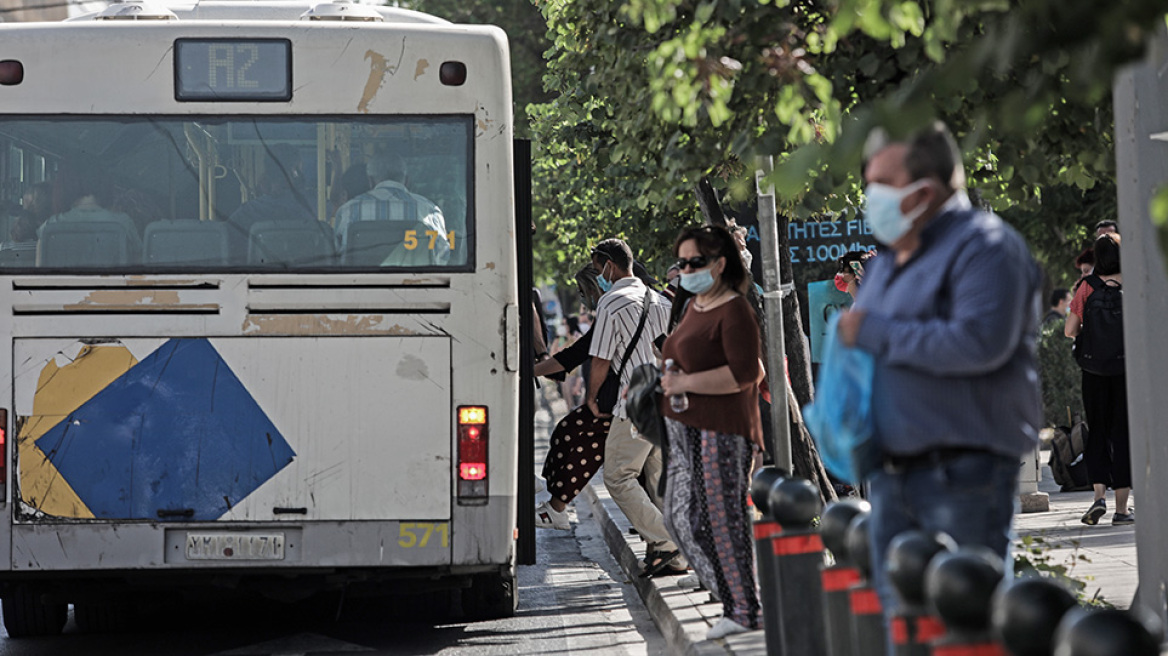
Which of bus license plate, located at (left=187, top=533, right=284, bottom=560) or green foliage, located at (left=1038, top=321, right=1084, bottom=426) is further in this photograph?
green foliage, located at (left=1038, top=321, right=1084, bottom=426)

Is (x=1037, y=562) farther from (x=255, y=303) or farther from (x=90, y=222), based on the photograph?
(x=90, y=222)

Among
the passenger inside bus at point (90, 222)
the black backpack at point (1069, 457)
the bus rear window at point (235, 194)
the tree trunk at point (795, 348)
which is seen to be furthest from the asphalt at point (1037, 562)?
the passenger inside bus at point (90, 222)

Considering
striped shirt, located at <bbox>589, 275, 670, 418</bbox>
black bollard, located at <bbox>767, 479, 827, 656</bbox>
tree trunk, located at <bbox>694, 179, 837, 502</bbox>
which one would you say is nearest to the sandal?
striped shirt, located at <bbox>589, 275, 670, 418</bbox>

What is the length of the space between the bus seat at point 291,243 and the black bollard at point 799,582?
2.83m

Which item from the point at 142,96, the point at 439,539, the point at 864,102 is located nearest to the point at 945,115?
the point at 864,102

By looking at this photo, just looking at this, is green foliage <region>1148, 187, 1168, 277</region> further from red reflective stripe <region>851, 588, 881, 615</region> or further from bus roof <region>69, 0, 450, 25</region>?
bus roof <region>69, 0, 450, 25</region>

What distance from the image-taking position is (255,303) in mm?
7461

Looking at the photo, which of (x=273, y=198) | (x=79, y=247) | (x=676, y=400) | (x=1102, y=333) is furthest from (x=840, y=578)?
(x=1102, y=333)

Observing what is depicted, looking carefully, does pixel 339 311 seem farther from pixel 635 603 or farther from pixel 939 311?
pixel 939 311

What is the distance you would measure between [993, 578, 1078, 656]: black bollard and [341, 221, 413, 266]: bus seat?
4718 millimetres

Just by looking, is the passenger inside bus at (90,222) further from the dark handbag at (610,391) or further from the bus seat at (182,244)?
the dark handbag at (610,391)

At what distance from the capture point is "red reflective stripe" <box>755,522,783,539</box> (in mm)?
5887

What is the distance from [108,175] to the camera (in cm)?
747

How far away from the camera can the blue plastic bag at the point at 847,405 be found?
4266 mm
